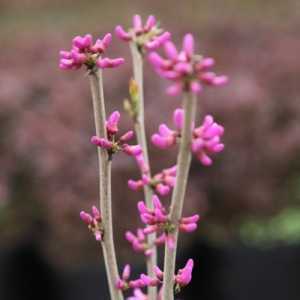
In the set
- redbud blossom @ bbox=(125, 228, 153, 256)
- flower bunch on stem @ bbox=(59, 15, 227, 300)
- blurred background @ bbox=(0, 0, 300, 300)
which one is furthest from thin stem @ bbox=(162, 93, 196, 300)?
blurred background @ bbox=(0, 0, 300, 300)

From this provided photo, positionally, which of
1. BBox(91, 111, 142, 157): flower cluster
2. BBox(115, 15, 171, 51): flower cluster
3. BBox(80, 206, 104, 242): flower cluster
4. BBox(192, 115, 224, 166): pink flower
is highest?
BBox(115, 15, 171, 51): flower cluster

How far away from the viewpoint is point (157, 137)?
792mm

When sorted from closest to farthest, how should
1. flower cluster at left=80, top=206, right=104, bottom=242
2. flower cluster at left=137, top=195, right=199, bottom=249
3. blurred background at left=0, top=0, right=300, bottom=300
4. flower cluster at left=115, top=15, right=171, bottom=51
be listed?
flower cluster at left=137, top=195, right=199, bottom=249 → flower cluster at left=80, top=206, right=104, bottom=242 → flower cluster at left=115, top=15, right=171, bottom=51 → blurred background at left=0, top=0, right=300, bottom=300

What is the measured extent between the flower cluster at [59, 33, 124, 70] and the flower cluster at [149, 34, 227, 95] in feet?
0.50

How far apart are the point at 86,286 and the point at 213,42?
388cm

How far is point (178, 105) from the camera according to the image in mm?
4688

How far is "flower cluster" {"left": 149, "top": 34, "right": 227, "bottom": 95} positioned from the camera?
0.73 metres

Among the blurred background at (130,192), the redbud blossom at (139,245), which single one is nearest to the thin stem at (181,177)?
the redbud blossom at (139,245)

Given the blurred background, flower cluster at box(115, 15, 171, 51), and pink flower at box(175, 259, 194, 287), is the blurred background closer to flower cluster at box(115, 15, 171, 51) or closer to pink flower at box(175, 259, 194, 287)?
flower cluster at box(115, 15, 171, 51)

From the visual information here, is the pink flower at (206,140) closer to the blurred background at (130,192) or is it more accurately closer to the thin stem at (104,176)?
the thin stem at (104,176)

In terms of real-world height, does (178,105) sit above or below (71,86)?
below

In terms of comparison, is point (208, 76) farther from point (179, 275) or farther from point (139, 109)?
point (139, 109)

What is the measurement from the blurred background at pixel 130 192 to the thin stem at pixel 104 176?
3093 mm

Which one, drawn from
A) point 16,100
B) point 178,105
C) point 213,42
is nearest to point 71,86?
point 16,100
